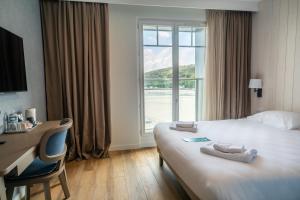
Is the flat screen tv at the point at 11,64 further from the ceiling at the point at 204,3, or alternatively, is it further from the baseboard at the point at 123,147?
the baseboard at the point at 123,147

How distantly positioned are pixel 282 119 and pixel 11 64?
3465mm

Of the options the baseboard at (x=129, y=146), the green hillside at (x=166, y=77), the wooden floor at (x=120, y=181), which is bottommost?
the wooden floor at (x=120, y=181)

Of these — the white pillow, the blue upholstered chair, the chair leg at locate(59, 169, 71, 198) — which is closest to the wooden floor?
the chair leg at locate(59, 169, 71, 198)

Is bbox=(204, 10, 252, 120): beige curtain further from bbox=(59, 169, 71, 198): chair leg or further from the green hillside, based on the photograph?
bbox=(59, 169, 71, 198): chair leg

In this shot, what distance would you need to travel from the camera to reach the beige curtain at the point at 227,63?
3717mm

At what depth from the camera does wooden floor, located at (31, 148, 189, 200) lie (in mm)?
2232

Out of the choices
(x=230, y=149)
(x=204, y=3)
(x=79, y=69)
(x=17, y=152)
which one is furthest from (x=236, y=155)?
(x=204, y=3)

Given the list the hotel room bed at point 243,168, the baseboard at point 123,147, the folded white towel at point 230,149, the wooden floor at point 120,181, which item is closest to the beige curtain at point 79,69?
the baseboard at point 123,147

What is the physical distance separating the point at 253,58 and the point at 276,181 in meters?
3.06

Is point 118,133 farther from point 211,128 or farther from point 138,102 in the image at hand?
point 211,128

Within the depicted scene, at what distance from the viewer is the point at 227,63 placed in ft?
12.4

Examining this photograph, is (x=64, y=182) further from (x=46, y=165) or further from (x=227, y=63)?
(x=227, y=63)

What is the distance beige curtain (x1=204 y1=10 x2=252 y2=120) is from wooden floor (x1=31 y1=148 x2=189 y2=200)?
1.67 meters

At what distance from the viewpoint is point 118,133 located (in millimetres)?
3660
